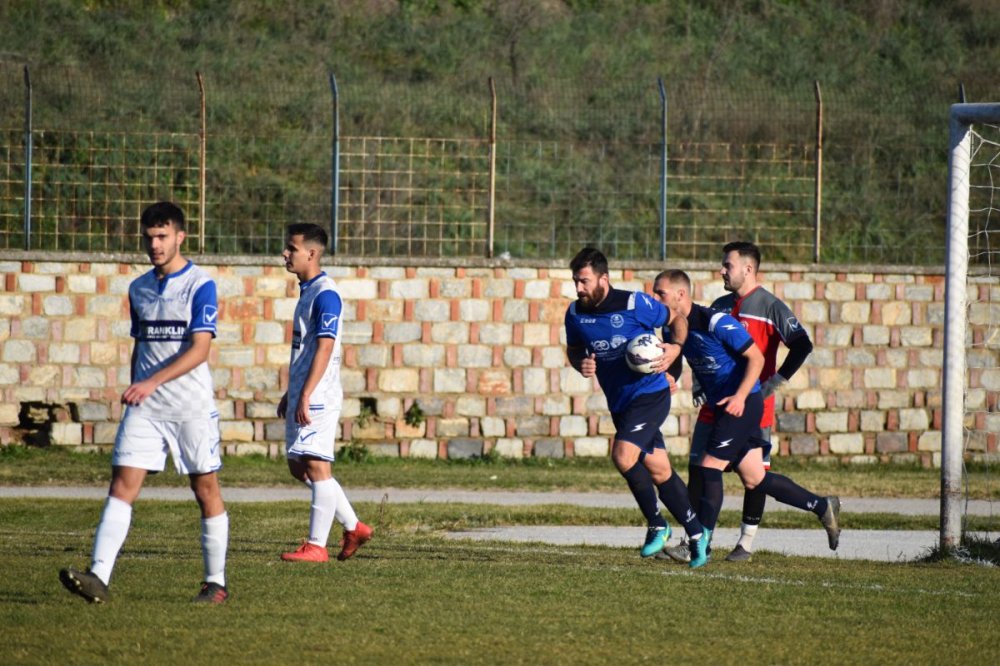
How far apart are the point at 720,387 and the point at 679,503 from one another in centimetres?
85

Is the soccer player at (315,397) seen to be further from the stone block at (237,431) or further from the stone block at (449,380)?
the stone block at (449,380)

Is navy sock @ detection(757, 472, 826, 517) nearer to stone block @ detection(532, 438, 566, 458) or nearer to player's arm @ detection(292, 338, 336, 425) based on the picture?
player's arm @ detection(292, 338, 336, 425)

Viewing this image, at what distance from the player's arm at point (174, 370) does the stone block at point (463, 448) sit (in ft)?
37.1

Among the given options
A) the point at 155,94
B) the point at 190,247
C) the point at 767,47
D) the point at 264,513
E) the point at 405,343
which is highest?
the point at 767,47

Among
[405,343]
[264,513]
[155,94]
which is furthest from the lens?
[155,94]

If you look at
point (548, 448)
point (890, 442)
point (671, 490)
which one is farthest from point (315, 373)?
point (890, 442)

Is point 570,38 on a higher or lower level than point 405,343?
higher

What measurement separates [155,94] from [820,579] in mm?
16783

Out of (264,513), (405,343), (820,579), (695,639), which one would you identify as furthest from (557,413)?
(695,639)

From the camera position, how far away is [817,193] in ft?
62.3

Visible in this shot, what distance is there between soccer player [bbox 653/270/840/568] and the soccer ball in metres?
0.28

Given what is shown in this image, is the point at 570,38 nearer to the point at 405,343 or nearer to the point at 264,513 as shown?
the point at 405,343

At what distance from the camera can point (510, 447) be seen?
18.4 meters

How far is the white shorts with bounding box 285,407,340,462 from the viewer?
343 inches
